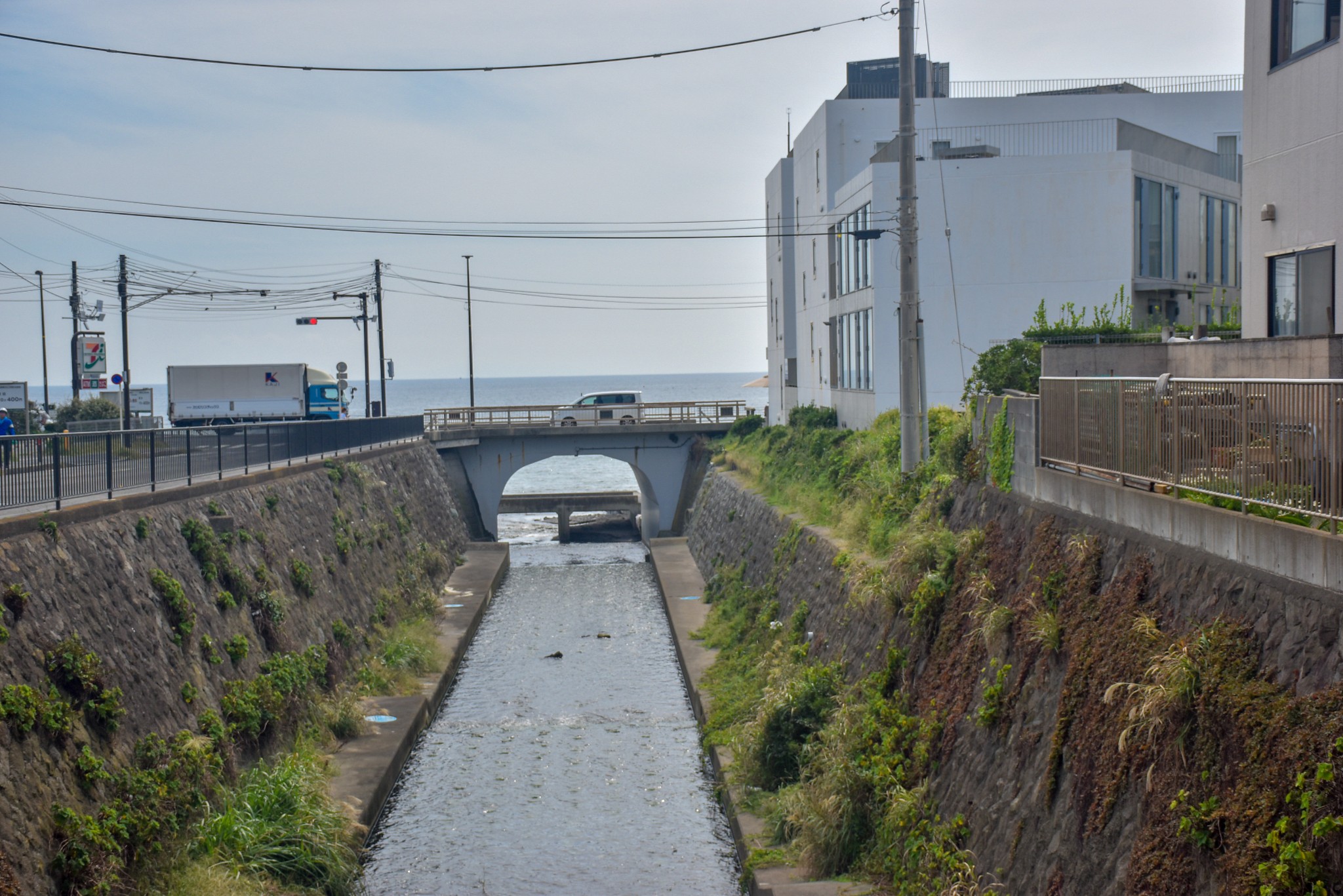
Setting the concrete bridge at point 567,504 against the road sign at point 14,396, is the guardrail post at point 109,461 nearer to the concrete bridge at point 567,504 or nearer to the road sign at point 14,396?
the road sign at point 14,396

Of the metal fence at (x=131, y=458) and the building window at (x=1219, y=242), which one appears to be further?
the building window at (x=1219, y=242)

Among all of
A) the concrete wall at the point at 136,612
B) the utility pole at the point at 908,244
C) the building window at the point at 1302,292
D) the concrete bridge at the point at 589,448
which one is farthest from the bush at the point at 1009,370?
the concrete bridge at the point at 589,448

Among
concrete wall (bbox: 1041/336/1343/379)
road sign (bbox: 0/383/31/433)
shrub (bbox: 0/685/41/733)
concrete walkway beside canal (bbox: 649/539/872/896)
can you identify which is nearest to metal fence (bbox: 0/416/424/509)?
shrub (bbox: 0/685/41/733)

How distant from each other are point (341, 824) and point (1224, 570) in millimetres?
10534

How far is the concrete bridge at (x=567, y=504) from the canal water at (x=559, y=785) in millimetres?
25352

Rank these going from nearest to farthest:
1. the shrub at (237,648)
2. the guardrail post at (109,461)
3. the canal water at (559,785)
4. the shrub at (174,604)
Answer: the shrub at (174,604)
the canal water at (559,785)
the guardrail post at (109,461)
the shrub at (237,648)

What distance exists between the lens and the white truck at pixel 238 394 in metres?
47.6

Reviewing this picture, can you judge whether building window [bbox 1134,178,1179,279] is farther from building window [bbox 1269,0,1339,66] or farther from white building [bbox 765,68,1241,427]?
building window [bbox 1269,0,1339,66]

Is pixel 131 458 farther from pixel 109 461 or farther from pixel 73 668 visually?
pixel 73 668

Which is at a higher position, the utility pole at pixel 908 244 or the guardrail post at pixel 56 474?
the utility pole at pixel 908 244

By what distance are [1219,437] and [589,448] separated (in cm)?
4199

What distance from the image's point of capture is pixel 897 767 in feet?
38.5

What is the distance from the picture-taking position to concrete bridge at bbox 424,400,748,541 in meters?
48.1

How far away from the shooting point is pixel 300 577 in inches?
774
